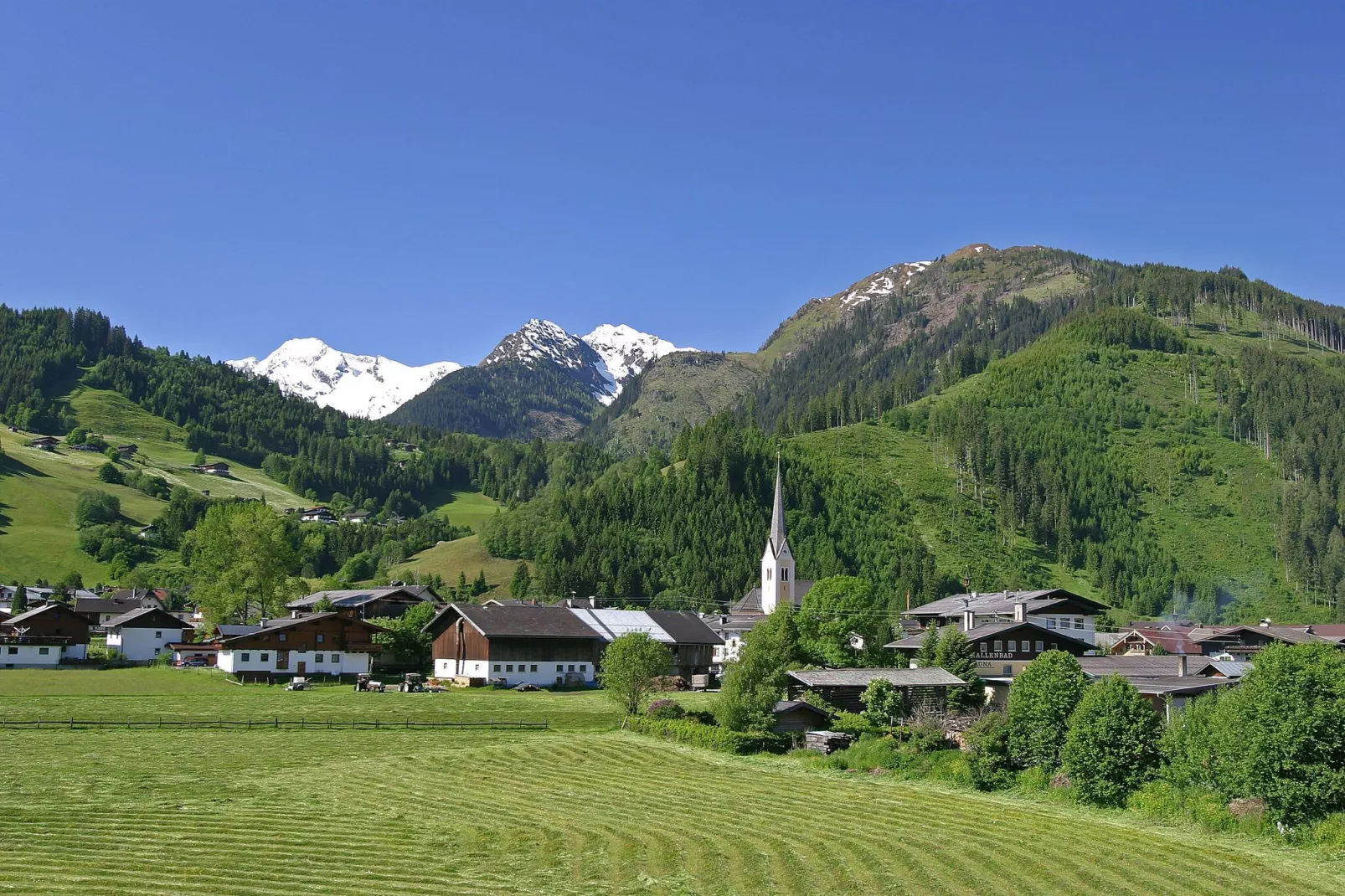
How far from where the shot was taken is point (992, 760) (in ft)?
154

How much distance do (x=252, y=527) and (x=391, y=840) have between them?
8637 cm

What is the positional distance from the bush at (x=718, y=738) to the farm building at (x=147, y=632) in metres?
66.8

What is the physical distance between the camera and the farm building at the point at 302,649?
92.3m

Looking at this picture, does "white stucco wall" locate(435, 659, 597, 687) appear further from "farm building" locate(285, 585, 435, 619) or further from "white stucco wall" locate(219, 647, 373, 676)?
"farm building" locate(285, 585, 435, 619)

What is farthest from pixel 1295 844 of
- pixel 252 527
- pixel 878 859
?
pixel 252 527

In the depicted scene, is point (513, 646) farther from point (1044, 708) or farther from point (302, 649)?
point (1044, 708)

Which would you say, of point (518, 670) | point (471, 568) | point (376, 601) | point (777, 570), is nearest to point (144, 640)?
point (376, 601)

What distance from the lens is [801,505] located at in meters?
190

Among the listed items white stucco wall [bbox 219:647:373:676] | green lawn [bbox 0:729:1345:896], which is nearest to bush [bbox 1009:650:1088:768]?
green lawn [bbox 0:729:1345:896]

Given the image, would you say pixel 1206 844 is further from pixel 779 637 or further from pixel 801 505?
pixel 801 505

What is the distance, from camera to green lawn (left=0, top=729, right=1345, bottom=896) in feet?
99.8

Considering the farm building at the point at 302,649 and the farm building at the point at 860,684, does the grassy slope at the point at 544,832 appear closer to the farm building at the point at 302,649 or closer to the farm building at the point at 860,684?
the farm building at the point at 860,684

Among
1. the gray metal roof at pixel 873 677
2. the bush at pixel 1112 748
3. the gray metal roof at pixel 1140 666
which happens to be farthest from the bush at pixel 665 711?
the bush at pixel 1112 748

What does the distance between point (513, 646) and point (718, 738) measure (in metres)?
42.4
